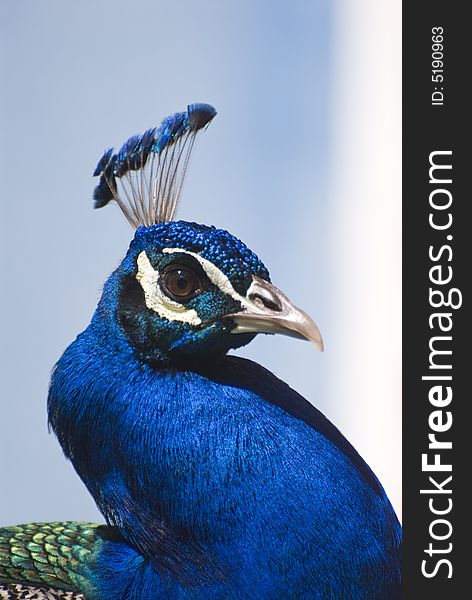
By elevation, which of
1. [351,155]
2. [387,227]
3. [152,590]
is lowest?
[152,590]

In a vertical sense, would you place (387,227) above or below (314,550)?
above

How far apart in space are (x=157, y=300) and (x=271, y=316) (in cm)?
15

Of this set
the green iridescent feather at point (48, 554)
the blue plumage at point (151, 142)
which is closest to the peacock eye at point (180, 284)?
the blue plumage at point (151, 142)

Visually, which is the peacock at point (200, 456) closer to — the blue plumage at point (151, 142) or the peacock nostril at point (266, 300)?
the peacock nostril at point (266, 300)

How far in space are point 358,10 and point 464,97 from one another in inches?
23.1

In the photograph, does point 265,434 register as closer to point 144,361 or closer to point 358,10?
point 144,361

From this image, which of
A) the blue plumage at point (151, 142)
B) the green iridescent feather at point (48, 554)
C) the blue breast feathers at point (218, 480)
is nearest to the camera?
the blue breast feathers at point (218, 480)

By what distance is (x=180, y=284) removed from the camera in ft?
3.67

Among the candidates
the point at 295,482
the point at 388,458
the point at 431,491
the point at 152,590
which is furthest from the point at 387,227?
the point at 152,590

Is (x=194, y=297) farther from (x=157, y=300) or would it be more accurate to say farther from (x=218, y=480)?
(x=218, y=480)

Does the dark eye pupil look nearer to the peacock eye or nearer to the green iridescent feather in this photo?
the peacock eye

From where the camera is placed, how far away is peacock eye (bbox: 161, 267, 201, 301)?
3.65 ft

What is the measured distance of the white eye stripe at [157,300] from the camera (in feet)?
3.65

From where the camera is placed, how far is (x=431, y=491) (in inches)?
48.9
